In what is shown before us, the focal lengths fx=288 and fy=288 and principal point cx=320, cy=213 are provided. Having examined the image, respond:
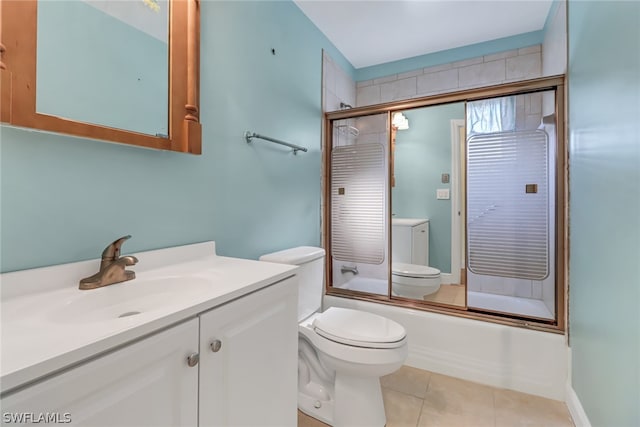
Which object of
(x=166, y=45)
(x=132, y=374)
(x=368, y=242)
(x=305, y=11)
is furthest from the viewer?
(x=368, y=242)

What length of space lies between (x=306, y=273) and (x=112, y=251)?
0.94 meters

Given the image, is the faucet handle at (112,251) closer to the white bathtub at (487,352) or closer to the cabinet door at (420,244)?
the white bathtub at (487,352)

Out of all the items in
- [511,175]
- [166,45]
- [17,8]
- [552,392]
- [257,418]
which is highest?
[166,45]

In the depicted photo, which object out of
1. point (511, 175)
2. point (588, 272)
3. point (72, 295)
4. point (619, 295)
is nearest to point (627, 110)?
point (619, 295)

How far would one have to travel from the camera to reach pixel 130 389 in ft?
1.86

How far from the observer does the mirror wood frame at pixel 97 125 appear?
0.73 meters

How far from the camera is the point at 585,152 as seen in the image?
4.41ft

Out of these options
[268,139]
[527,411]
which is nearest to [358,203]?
[268,139]

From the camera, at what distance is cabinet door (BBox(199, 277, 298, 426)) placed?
2.42 feet

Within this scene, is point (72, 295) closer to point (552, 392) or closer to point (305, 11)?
point (305, 11)

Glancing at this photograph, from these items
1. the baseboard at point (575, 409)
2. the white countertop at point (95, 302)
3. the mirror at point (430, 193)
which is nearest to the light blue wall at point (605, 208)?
the baseboard at point (575, 409)

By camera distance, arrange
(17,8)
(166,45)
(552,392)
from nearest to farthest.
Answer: (17,8)
(166,45)
(552,392)

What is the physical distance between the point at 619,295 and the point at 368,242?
1451 mm

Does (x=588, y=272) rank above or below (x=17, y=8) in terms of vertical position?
below
